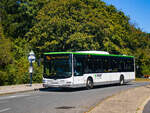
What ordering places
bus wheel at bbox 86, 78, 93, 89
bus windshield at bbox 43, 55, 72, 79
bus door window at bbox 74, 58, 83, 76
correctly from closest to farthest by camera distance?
bus windshield at bbox 43, 55, 72, 79 → bus door window at bbox 74, 58, 83, 76 → bus wheel at bbox 86, 78, 93, 89

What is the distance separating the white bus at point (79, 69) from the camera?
22109 mm

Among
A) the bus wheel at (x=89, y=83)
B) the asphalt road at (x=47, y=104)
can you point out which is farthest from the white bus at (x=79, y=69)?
the asphalt road at (x=47, y=104)

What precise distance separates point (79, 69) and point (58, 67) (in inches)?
66.8

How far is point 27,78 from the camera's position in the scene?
31938mm

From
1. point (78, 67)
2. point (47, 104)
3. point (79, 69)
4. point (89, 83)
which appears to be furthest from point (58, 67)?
point (47, 104)

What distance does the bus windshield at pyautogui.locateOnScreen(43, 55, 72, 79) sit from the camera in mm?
22078

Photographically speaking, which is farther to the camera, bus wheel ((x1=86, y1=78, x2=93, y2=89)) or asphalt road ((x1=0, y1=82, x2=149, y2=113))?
bus wheel ((x1=86, y1=78, x2=93, y2=89))

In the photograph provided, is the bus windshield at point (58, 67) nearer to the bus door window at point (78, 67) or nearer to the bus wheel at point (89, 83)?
the bus door window at point (78, 67)

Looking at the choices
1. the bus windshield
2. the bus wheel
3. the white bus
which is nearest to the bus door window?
the white bus

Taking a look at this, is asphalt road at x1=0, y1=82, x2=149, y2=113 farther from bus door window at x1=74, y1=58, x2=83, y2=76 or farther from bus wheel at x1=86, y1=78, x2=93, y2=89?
bus wheel at x1=86, y1=78, x2=93, y2=89

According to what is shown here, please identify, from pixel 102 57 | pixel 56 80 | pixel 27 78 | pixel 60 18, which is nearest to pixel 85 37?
pixel 60 18

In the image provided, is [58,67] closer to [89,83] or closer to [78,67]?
[78,67]

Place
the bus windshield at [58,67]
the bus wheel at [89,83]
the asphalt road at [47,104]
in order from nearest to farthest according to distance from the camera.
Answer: the asphalt road at [47,104]
the bus windshield at [58,67]
the bus wheel at [89,83]

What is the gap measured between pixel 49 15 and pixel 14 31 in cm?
1479
